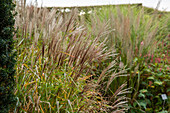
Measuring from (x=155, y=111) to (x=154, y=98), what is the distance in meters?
0.25

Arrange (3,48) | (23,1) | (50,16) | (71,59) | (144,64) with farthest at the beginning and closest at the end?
(144,64), (50,16), (23,1), (71,59), (3,48)

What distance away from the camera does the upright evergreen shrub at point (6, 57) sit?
148 cm

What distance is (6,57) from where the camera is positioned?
58.8 inches

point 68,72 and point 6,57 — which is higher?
point 6,57

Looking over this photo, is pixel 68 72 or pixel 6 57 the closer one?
pixel 6 57

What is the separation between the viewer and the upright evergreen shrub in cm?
148

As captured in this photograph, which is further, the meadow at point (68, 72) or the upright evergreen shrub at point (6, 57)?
the meadow at point (68, 72)

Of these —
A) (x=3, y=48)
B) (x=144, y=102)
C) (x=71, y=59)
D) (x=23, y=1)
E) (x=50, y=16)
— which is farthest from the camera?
(x=144, y=102)

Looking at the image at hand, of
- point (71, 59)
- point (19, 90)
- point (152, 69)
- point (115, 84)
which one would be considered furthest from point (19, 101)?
point (152, 69)

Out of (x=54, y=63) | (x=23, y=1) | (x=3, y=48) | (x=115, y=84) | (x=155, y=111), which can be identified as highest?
(x=23, y=1)

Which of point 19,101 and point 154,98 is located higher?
point 19,101

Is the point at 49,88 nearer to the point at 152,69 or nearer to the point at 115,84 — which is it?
the point at 115,84

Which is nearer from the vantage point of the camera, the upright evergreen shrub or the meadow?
the upright evergreen shrub

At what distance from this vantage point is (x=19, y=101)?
1769 mm
